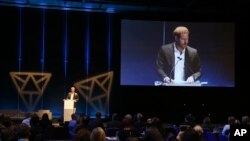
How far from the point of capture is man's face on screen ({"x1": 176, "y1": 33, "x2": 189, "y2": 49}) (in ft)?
50.5

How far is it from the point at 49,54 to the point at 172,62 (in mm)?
4653

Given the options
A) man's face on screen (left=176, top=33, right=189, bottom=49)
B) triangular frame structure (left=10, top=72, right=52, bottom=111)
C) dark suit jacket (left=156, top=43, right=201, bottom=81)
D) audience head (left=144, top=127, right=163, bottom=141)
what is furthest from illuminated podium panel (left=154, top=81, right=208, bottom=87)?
audience head (left=144, top=127, right=163, bottom=141)

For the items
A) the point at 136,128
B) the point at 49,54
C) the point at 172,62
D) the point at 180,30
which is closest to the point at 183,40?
the point at 180,30

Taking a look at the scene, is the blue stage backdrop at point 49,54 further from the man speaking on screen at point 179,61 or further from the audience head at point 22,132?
the audience head at point 22,132

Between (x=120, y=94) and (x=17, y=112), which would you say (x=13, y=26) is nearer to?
(x=17, y=112)

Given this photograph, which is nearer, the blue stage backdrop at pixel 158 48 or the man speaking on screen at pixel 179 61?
the man speaking on screen at pixel 179 61

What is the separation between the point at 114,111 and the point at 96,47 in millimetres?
2578

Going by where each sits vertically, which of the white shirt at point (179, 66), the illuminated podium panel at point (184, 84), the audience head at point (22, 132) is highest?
the white shirt at point (179, 66)

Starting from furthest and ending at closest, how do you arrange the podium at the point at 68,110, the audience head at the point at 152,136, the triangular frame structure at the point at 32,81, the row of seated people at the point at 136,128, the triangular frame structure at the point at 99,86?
the triangular frame structure at the point at 99,86
the triangular frame structure at the point at 32,81
the podium at the point at 68,110
the row of seated people at the point at 136,128
the audience head at the point at 152,136

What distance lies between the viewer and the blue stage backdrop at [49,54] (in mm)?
15602

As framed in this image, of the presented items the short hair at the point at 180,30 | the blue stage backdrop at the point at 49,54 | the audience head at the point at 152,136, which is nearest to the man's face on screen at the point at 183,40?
the short hair at the point at 180,30

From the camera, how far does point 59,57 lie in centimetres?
1614

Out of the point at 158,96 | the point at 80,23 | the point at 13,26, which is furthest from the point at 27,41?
the point at 158,96

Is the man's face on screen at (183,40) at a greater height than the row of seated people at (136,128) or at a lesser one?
greater
